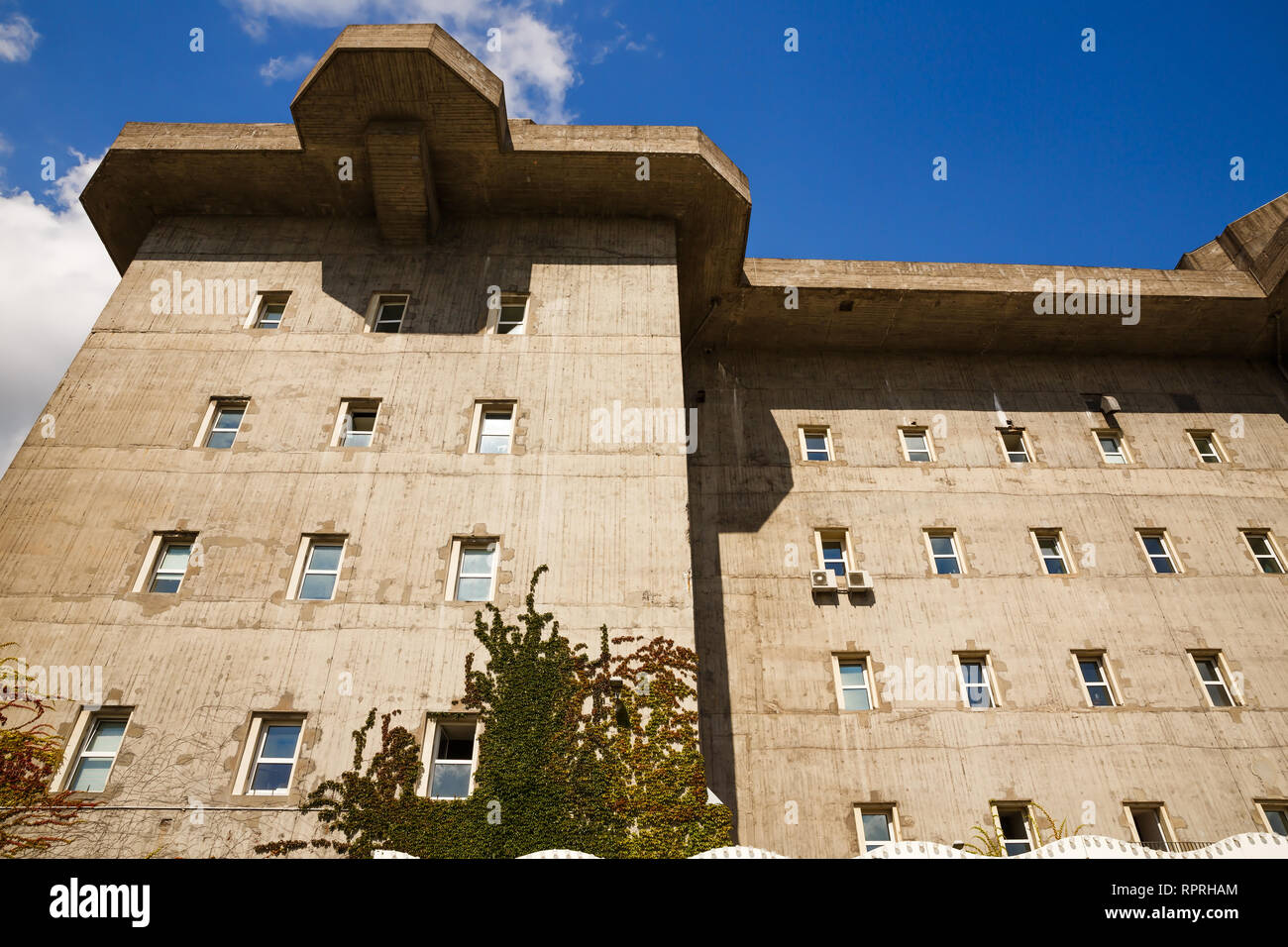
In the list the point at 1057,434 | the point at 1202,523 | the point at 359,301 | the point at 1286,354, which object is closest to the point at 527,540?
the point at 359,301

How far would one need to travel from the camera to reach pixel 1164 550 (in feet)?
68.6

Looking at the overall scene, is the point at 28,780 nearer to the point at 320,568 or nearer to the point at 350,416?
the point at 320,568

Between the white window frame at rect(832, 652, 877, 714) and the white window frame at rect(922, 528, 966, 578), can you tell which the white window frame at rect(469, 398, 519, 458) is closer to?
the white window frame at rect(832, 652, 877, 714)

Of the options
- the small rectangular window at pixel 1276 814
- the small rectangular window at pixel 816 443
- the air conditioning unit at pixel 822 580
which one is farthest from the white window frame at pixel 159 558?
the small rectangular window at pixel 1276 814

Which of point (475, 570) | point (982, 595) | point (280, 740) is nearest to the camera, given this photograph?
point (280, 740)

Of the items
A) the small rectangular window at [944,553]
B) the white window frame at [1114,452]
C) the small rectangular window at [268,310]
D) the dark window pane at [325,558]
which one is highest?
the small rectangular window at [268,310]

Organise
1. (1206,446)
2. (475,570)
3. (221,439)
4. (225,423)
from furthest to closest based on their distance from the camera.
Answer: (1206,446) → (225,423) → (221,439) → (475,570)

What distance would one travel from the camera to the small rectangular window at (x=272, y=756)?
12898mm

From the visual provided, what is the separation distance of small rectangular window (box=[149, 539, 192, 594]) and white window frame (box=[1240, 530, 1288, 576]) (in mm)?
26438

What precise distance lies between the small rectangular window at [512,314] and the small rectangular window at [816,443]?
29.6 ft

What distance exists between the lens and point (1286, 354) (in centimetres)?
2492

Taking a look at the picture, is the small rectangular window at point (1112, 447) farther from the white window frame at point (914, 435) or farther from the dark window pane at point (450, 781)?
the dark window pane at point (450, 781)

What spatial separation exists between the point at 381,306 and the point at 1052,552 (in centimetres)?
1924

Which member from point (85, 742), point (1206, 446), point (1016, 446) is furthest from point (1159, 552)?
point (85, 742)
